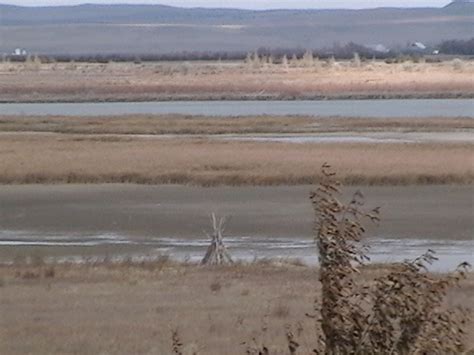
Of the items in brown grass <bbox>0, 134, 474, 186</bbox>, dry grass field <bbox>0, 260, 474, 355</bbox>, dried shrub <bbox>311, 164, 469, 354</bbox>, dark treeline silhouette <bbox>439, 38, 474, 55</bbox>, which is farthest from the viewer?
dark treeline silhouette <bbox>439, 38, 474, 55</bbox>

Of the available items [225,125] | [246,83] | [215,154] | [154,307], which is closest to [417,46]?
[246,83]

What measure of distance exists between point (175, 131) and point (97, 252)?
79.5 feet

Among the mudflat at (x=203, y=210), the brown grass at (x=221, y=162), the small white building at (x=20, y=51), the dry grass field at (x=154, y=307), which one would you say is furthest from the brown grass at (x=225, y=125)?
the small white building at (x=20, y=51)

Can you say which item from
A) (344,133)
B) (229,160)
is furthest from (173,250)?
(344,133)

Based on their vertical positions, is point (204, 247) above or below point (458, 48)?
above

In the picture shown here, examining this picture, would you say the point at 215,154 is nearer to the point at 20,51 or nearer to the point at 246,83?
the point at 246,83

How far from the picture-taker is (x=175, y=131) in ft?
142

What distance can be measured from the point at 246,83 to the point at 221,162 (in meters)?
43.5

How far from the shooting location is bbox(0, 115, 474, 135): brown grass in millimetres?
42906

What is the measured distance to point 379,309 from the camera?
223 inches

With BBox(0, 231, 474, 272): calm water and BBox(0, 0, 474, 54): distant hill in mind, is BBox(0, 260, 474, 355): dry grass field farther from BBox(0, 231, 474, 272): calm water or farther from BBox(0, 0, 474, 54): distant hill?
BBox(0, 0, 474, 54): distant hill

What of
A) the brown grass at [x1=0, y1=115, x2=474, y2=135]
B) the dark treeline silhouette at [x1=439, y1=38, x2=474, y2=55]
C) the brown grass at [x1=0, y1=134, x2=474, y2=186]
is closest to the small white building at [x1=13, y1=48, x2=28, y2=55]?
the dark treeline silhouette at [x1=439, y1=38, x2=474, y2=55]

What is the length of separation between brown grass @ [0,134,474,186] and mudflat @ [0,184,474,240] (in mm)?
735

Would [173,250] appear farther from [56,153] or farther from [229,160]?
[56,153]
